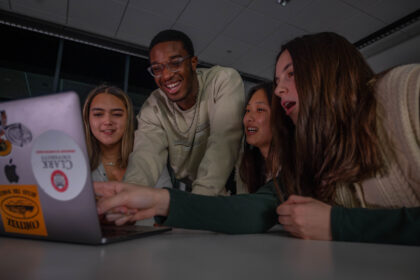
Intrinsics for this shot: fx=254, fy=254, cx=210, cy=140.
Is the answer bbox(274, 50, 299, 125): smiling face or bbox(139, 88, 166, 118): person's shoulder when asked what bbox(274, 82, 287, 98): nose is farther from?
bbox(139, 88, 166, 118): person's shoulder

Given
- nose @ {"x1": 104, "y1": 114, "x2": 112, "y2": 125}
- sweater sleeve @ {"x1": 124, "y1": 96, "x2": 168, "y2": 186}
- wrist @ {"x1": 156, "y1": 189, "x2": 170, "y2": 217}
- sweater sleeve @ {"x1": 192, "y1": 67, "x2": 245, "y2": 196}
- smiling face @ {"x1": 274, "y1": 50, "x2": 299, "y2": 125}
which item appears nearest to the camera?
wrist @ {"x1": 156, "y1": 189, "x2": 170, "y2": 217}

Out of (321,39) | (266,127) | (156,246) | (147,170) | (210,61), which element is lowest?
(156,246)

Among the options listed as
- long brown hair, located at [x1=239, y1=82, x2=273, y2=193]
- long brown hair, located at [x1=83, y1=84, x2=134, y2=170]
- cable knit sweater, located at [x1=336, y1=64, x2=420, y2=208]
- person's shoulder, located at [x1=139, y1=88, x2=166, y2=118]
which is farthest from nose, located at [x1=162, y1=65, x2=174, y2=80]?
cable knit sweater, located at [x1=336, y1=64, x2=420, y2=208]

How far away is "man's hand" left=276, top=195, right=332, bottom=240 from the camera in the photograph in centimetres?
62

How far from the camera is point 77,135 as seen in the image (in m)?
0.39

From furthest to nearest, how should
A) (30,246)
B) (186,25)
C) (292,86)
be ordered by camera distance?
1. (186,25)
2. (292,86)
3. (30,246)

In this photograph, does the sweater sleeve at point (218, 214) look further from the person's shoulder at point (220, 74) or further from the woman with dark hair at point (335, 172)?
the person's shoulder at point (220, 74)

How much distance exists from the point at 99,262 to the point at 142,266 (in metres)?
0.07

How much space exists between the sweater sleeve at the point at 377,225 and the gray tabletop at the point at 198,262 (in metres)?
0.09

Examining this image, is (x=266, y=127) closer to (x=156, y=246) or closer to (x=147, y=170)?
(x=147, y=170)

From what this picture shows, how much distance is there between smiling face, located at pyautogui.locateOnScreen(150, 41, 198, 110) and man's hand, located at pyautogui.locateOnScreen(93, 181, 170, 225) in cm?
99

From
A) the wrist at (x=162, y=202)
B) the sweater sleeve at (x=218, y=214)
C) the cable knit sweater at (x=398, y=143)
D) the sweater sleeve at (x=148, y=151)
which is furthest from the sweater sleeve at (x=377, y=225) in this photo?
the sweater sleeve at (x=148, y=151)

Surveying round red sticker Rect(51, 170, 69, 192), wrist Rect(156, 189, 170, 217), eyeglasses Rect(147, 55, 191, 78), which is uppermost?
eyeglasses Rect(147, 55, 191, 78)

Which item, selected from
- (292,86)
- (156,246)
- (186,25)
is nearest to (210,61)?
(186,25)
